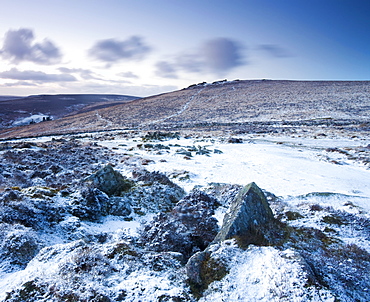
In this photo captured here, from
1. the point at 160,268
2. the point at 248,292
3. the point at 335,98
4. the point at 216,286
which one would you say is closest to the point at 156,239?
the point at 160,268

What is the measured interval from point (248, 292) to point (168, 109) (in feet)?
245

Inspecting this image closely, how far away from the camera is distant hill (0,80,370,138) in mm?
48500

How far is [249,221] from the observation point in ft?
19.9

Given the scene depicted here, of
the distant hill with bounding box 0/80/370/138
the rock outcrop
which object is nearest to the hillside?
the rock outcrop

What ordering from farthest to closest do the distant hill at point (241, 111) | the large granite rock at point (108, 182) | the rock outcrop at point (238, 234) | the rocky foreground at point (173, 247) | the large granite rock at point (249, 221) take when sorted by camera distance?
the distant hill at point (241, 111)
the large granite rock at point (108, 182)
the large granite rock at point (249, 221)
the rock outcrop at point (238, 234)
the rocky foreground at point (173, 247)

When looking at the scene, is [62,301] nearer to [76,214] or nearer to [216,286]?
[216,286]

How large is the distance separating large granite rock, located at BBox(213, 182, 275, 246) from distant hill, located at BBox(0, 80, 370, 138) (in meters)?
36.1

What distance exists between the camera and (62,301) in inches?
149

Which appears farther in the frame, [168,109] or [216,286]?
[168,109]

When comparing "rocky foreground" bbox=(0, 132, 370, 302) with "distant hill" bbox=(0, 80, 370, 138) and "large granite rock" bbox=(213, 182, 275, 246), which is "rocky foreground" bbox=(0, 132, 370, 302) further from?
"distant hill" bbox=(0, 80, 370, 138)

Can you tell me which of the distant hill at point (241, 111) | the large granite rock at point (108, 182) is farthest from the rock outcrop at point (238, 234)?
the distant hill at point (241, 111)

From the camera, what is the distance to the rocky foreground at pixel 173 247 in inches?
160

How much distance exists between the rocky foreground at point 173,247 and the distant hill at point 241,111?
1374 inches

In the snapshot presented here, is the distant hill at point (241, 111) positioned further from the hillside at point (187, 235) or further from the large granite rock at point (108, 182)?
the large granite rock at point (108, 182)
